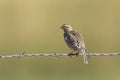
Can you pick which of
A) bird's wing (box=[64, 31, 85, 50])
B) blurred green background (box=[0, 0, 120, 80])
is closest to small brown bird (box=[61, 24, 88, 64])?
bird's wing (box=[64, 31, 85, 50])

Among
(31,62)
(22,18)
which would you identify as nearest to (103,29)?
(22,18)

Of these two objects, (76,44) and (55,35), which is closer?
(76,44)

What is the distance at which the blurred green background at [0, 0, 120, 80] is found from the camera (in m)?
17.8

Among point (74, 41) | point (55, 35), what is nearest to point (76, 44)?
point (74, 41)

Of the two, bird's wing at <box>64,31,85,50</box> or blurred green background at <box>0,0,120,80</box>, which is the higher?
blurred green background at <box>0,0,120,80</box>

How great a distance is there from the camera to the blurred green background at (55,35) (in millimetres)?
17781

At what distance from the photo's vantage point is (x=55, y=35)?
854 inches

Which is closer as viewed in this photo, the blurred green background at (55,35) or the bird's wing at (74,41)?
the bird's wing at (74,41)

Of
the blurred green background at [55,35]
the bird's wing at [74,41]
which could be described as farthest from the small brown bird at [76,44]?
the blurred green background at [55,35]

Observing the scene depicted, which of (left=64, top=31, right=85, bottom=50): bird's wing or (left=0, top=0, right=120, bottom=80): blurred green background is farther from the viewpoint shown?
(left=0, top=0, right=120, bottom=80): blurred green background

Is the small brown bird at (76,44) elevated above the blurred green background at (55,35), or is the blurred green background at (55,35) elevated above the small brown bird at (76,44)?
the blurred green background at (55,35)

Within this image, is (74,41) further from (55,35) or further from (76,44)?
(55,35)

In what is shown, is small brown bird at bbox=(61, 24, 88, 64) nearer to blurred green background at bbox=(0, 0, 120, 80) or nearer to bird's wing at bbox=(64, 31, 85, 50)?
bird's wing at bbox=(64, 31, 85, 50)

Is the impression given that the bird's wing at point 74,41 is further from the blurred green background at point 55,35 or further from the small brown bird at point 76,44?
the blurred green background at point 55,35
